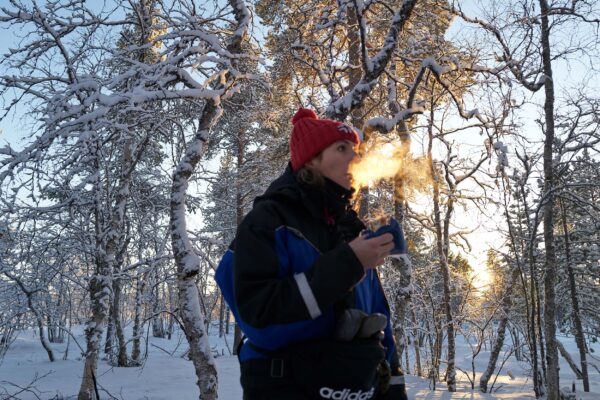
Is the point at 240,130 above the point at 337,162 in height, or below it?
above

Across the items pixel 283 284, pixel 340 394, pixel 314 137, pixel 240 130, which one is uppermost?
pixel 240 130

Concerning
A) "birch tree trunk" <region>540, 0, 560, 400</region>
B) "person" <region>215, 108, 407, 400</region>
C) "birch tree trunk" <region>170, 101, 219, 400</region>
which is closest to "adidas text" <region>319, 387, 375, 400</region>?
"person" <region>215, 108, 407, 400</region>

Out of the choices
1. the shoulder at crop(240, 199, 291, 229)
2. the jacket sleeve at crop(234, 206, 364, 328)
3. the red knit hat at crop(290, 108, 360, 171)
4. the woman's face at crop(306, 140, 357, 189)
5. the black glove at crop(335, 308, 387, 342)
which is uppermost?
the red knit hat at crop(290, 108, 360, 171)

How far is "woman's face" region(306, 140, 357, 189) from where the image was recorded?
163 centimetres

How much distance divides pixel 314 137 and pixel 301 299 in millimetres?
699

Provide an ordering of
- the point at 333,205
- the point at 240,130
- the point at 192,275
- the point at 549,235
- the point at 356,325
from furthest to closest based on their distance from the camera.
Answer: the point at 240,130, the point at 549,235, the point at 192,275, the point at 333,205, the point at 356,325

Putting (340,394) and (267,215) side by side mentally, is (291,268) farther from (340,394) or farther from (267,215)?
(340,394)

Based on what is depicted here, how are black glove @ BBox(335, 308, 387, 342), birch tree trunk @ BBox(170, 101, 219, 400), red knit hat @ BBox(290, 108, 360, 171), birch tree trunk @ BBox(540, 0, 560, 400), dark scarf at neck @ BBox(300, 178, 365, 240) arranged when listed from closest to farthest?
black glove @ BBox(335, 308, 387, 342) < dark scarf at neck @ BBox(300, 178, 365, 240) < red knit hat @ BBox(290, 108, 360, 171) < birch tree trunk @ BBox(170, 101, 219, 400) < birch tree trunk @ BBox(540, 0, 560, 400)

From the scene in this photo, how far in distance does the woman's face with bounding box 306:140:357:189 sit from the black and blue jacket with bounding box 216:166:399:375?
40mm

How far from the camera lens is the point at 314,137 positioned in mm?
1688

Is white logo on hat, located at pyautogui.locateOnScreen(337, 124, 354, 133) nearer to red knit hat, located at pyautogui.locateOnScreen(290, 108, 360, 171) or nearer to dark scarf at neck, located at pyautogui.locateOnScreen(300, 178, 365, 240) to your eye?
red knit hat, located at pyautogui.locateOnScreen(290, 108, 360, 171)

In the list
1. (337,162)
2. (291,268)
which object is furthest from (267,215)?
(337,162)

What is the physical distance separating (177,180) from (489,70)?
4.52 m

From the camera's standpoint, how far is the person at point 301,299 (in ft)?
4.17
